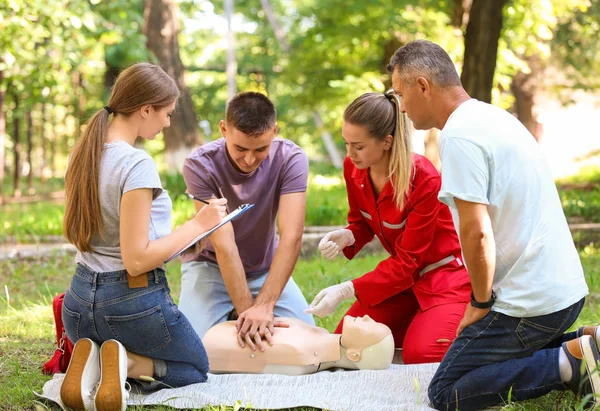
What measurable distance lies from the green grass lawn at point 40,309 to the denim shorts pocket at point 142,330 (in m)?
0.22

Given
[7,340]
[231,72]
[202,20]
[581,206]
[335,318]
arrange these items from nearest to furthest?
[7,340]
[335,318]
[581,206]
[231,72]
[202,20]

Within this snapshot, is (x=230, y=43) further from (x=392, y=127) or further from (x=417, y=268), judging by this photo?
(x=417, y=268)

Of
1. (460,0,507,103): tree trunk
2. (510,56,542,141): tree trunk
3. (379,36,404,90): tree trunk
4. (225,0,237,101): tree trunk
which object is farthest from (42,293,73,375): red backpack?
(510,56,542,141): tree trunk

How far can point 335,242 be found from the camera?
3.31m

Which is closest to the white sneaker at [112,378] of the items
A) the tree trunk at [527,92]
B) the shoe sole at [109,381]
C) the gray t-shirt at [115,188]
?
the shoe sole at [109,381]

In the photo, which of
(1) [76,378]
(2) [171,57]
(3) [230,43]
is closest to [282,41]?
(3) [230,43]

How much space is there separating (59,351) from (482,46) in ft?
18.2

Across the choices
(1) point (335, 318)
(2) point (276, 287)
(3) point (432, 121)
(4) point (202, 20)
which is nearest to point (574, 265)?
(3) point (432, 121)

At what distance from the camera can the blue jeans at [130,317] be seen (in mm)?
2578

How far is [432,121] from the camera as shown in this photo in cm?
250

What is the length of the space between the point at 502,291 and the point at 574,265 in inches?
10.2

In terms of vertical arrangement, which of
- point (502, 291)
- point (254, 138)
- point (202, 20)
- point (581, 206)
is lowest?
point (581, 206)

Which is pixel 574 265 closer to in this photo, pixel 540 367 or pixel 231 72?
pixel 540 367

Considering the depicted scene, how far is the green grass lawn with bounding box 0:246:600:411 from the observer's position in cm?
274
